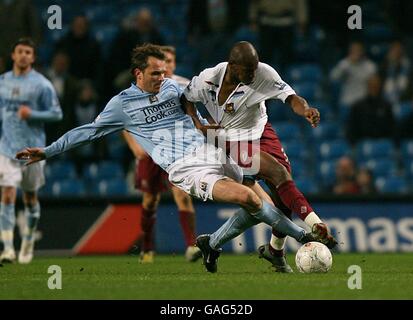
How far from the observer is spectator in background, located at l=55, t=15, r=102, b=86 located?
48.6 ft

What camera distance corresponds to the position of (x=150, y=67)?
8.80 metres

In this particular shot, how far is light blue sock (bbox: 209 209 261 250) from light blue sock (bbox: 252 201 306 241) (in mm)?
226

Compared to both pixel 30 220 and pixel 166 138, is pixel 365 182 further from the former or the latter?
pixel 166 138

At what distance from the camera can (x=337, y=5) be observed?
15.8 metres

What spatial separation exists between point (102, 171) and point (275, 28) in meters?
3.20

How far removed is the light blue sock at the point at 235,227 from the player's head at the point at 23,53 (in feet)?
12.0

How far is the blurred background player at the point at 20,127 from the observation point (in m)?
11.2

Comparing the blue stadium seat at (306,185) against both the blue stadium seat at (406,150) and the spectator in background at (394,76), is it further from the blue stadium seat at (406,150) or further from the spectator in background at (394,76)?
the spectator in background at (394,76)

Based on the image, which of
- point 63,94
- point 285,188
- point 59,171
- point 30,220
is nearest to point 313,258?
point 285,188

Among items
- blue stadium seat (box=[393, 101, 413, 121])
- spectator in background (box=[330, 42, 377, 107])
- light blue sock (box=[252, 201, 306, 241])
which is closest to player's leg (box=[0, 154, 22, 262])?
light blue sock (box=[252, 201, 306, 241])

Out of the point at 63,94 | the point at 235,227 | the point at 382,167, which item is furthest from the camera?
the point at 382,167

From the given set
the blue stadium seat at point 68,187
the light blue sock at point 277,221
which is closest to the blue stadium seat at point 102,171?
the blue stadium seat at point 68,187

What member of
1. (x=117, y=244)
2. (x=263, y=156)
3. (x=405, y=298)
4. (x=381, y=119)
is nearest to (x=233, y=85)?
(x=263, y=156)

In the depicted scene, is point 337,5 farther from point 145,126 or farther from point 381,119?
point 145,126
